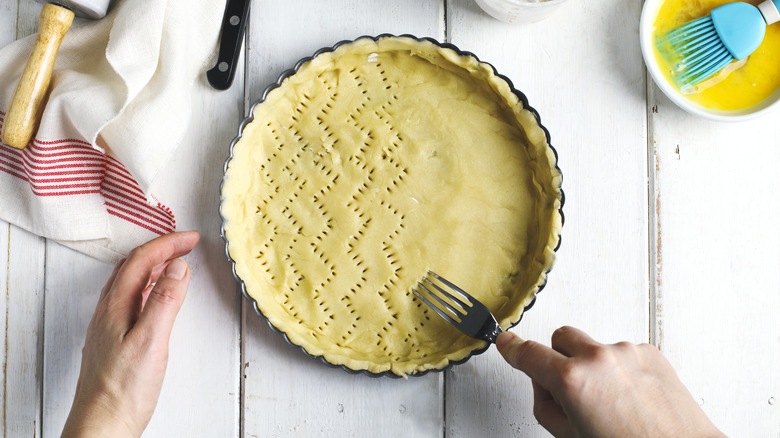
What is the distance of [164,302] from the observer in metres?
1.13

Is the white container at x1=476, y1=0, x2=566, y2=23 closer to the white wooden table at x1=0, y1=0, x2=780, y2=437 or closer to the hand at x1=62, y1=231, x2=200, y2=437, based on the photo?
the white wooden table at x1=0, y1=0, x2=780, y2=437

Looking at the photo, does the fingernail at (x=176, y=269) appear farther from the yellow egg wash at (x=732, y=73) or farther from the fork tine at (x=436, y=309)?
the yellow egg wash at (x=732, y=73)

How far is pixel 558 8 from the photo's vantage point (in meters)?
1.29

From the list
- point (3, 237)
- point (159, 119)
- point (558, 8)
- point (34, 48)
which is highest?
point (558, 8)

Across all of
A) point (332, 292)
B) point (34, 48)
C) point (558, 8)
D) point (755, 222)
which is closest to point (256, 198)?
point (332, 292)

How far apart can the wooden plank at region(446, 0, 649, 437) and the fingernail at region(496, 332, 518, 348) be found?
0.21 meters

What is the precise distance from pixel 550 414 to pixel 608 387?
14cm

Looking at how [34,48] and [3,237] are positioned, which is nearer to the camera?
[34,48]

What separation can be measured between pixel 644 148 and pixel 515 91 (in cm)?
37

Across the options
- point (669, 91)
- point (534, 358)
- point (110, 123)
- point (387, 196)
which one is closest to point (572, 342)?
point (534, 358)

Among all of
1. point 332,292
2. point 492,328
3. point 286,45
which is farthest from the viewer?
point 286,45

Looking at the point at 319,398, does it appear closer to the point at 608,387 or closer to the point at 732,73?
the point at 608,387

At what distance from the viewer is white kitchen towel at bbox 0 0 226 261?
1147 millimetres

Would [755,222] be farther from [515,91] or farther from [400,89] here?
[400,89]
